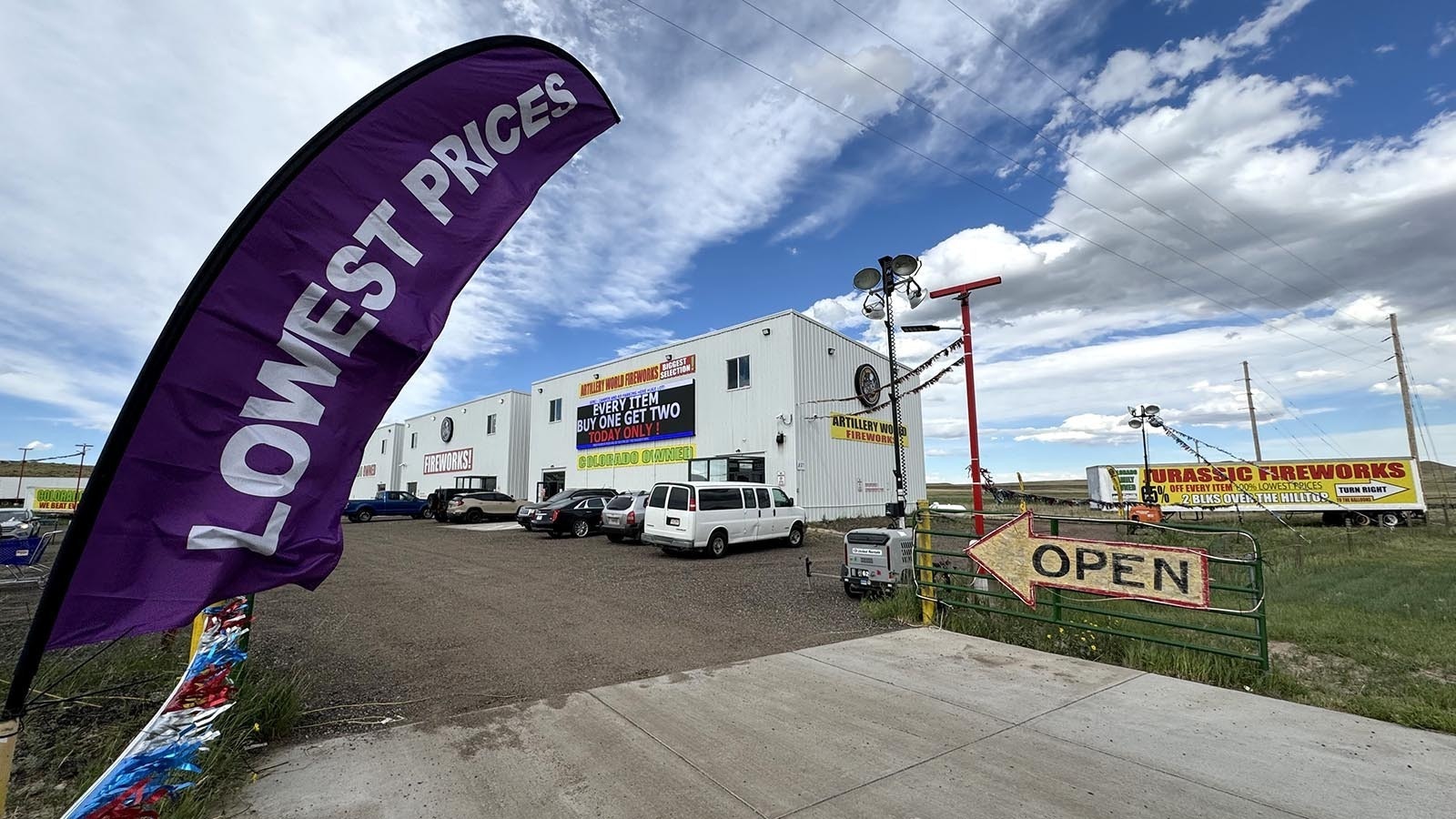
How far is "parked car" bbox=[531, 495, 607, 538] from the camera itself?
2183 cm

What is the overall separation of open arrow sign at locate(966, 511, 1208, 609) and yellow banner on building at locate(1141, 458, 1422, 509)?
72.6ft

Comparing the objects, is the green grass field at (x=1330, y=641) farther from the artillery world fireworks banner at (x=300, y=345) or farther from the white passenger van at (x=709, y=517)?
the artillery world fireworks banner at (x=300, y=345)

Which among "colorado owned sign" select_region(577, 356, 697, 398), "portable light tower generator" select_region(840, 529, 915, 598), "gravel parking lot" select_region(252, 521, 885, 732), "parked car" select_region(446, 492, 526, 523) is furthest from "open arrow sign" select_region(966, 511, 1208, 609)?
"parked car" select_region(446, 492, 526, 523)

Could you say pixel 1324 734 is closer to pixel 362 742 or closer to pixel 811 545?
pixel 362 742

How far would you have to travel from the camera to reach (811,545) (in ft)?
60.3

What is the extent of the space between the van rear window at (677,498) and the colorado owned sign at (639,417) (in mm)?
11430

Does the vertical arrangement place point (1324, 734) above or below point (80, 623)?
below

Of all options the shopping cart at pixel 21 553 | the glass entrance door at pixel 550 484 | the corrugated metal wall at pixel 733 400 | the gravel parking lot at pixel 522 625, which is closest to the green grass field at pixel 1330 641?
the gravel parking lot at pixel 522 625

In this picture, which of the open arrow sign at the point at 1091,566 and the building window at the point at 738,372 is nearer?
the open arrow sign at the point at 1091,566

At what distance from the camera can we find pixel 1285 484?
27.3 meters

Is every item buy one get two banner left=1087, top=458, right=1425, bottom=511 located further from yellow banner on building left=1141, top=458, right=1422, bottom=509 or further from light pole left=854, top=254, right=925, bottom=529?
light pole left=854, top=254, right=925, bottom=529

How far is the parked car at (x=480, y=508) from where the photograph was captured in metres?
29.7

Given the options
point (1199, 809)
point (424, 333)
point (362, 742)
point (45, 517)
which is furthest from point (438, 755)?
point (45, 517)

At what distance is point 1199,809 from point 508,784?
379 cm
